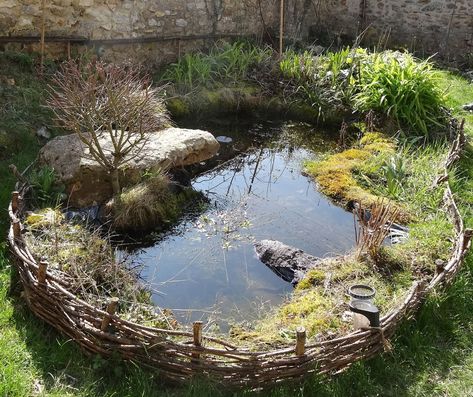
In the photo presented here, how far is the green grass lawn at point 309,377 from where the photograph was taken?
337 cm

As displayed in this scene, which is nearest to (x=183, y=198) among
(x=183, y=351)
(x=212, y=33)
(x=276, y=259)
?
(x=276, y=259)

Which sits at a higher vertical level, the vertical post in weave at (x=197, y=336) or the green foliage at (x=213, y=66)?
the green foliage at (x=213, y=66)

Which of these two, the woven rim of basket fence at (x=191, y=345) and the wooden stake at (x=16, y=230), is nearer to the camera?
the woven rim of basket fence at (x=191, y=345)

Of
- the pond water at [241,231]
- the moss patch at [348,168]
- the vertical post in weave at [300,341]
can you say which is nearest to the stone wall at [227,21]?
the pond water at [241,231]

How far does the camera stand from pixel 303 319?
4.05 meters

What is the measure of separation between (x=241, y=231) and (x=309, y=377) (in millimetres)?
2243

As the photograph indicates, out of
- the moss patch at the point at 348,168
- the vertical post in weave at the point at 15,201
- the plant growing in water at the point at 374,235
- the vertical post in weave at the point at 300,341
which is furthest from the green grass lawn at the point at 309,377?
the moss patch at the point at 348,168

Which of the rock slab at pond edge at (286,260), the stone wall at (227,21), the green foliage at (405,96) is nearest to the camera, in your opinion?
the rock slab at pond edge at (286,260)

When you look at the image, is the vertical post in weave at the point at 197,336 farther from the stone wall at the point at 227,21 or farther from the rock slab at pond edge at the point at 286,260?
the stone wall at the point at 227,21

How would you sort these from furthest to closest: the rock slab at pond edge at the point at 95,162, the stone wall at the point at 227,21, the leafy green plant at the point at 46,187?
the stone wall at the point at 227,21 < the rock slab at pond edge at the point at 95,162 < the leafy green plant at the point at 46,187

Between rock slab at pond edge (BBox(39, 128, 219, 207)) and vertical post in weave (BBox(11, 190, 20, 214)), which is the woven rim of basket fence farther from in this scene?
rock slab at pond edge (BBox(39, 128, 219, 207))

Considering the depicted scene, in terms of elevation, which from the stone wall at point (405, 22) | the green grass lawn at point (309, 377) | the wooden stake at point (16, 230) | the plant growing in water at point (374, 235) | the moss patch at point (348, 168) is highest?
the stone wall at point (405, 22)

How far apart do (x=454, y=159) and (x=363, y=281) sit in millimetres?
2691

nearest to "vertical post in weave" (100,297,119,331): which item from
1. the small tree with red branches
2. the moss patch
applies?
the small tree with red branches
